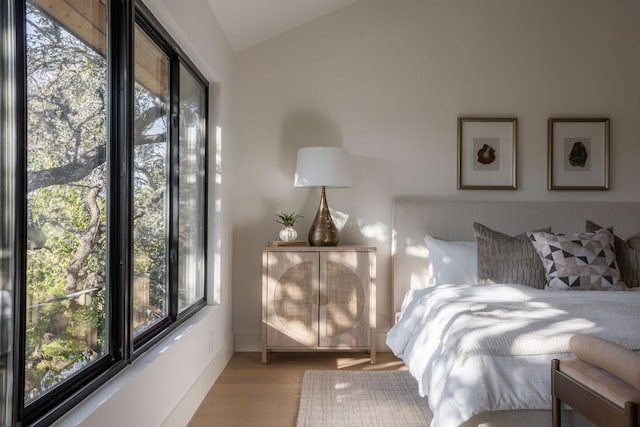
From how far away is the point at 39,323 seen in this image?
1.47 m

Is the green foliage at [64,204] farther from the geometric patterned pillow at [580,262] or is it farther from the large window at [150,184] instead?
the geometric patterned pillow at [580,262]

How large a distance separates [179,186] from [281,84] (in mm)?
1610

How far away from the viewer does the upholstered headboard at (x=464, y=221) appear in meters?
4.08

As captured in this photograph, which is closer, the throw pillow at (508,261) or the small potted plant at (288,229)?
the throw pillow at (508,261)

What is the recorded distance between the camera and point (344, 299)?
3.80m

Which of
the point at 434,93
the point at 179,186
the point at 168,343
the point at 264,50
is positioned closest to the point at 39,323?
the point at 168,343

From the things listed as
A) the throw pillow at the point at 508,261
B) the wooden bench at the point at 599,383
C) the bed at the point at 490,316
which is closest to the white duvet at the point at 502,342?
the bed at the point at 490,316

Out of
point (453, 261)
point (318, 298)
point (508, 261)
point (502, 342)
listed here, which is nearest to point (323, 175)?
point (318, 298)

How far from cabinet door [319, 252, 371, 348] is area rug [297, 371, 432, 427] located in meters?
0.26

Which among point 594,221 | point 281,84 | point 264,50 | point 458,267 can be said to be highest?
point 264,50

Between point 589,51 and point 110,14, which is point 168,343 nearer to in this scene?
point 110,14

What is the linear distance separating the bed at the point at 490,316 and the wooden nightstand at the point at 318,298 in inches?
13.8

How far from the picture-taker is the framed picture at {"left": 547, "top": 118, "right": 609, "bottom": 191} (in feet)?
13.8

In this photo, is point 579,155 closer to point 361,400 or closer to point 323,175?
point 323,175
